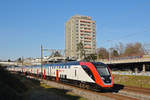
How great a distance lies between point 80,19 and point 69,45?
2347cm

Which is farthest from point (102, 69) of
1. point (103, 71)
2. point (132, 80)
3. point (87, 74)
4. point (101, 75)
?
point (132, 80)

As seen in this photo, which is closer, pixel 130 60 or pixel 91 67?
pixel 91 67

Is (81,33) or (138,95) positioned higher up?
(81,33)

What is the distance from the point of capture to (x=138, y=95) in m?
18.9

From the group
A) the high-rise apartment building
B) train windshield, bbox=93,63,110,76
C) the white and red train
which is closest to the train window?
the white and red train

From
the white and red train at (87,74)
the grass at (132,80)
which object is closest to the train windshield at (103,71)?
the white and red train at (87,74)

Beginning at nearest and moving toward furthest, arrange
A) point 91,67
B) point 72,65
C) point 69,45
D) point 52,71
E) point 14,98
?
1. point 14,98
2. point 91,67
3. point 72,65
4. point 52,71
5. point 69,45

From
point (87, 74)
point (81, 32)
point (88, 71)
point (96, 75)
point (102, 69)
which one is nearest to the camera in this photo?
point (96, 75)

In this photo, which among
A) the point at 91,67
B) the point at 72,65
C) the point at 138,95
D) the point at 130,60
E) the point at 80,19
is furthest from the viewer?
the point at 80,19

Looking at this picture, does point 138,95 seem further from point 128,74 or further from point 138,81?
point 128,74

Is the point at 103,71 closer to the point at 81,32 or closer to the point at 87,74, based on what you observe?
the point at 87,74

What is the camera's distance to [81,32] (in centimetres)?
14000

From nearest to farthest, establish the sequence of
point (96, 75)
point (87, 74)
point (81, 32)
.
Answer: point (96, 75) → point (87, 74) → point (81, 32)

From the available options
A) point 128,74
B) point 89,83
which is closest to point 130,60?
point 128,74
